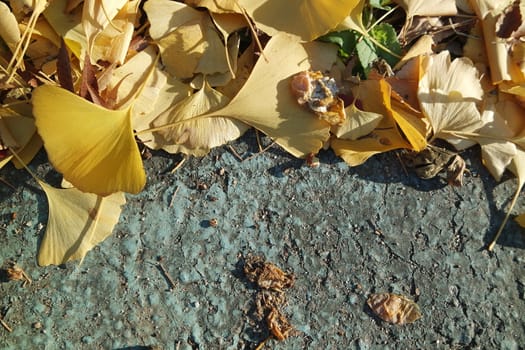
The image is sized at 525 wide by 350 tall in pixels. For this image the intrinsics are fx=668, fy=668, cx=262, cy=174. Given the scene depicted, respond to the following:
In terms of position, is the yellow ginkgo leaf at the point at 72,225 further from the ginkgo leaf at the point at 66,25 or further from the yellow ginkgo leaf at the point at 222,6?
the yellow ginkgo leaf at the point at 222,6

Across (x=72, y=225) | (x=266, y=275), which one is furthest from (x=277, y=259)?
(x=72, y=225)

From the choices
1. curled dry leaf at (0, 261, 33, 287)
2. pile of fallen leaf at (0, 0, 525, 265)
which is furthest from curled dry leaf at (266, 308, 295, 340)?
curled dry leaf at (0, 261, 33, 287)

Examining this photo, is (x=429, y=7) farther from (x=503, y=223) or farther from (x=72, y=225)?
(x=72, y=225)

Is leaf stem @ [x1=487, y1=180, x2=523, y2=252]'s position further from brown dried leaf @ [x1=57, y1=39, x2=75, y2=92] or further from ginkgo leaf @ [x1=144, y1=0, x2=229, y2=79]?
brown dried leaf @ [x1=57, y1=39, x2=75, y2=92]

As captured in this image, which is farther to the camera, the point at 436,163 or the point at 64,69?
the point at 436,163

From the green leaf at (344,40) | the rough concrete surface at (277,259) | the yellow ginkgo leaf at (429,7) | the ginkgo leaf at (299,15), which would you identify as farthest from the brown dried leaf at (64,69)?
the yellow ginkgo leaf at (429,7)

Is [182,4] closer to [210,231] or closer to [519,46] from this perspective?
[210,231]

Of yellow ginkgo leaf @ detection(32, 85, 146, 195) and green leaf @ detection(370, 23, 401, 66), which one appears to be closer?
yellow ginkgo leaf @ detection(32, 85, 146, 195)

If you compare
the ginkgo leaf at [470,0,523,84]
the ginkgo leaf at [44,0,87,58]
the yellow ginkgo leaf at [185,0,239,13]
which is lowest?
the ginkgo leaf at [470,0,523,84]
